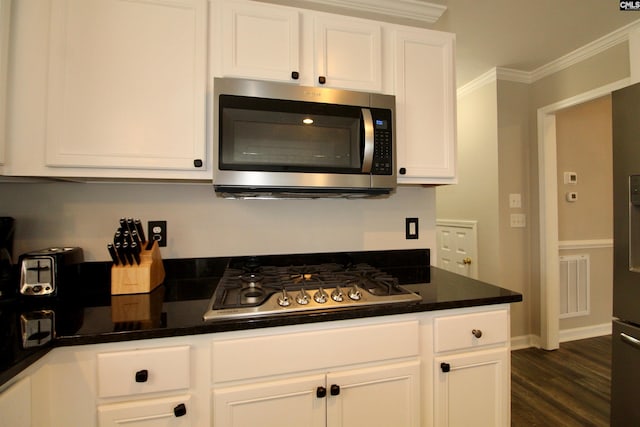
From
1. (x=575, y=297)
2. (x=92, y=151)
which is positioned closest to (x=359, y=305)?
(x=92, y=151)

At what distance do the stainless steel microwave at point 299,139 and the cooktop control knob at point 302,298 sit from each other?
446mm

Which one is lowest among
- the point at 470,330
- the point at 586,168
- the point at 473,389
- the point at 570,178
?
the point at 473,389

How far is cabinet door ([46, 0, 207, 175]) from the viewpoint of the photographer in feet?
3.59

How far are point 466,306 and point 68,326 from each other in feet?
4.55

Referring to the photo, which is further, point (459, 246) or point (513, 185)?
point (459, 246)

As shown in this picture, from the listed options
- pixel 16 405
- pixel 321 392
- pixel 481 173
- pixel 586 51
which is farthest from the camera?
pixel 481 173

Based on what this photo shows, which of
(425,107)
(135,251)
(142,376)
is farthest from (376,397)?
(425,107)

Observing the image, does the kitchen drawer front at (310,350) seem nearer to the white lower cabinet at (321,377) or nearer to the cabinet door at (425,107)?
the white lower cabinet at (321,377)

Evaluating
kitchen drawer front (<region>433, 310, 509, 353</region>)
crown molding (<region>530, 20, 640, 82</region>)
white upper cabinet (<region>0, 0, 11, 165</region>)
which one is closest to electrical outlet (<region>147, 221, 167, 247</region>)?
white upper cabinet (<region>0, 0, 11, 165</region>)

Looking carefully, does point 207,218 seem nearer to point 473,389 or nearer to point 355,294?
point 355,294

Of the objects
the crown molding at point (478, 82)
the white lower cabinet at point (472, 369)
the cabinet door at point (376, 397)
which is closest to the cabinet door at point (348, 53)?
the white lower cabinet at point (472, 369)

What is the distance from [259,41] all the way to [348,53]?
415 millimetres

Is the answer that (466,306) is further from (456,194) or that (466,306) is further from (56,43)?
(456,194)

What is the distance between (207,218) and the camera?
4.86 feet
